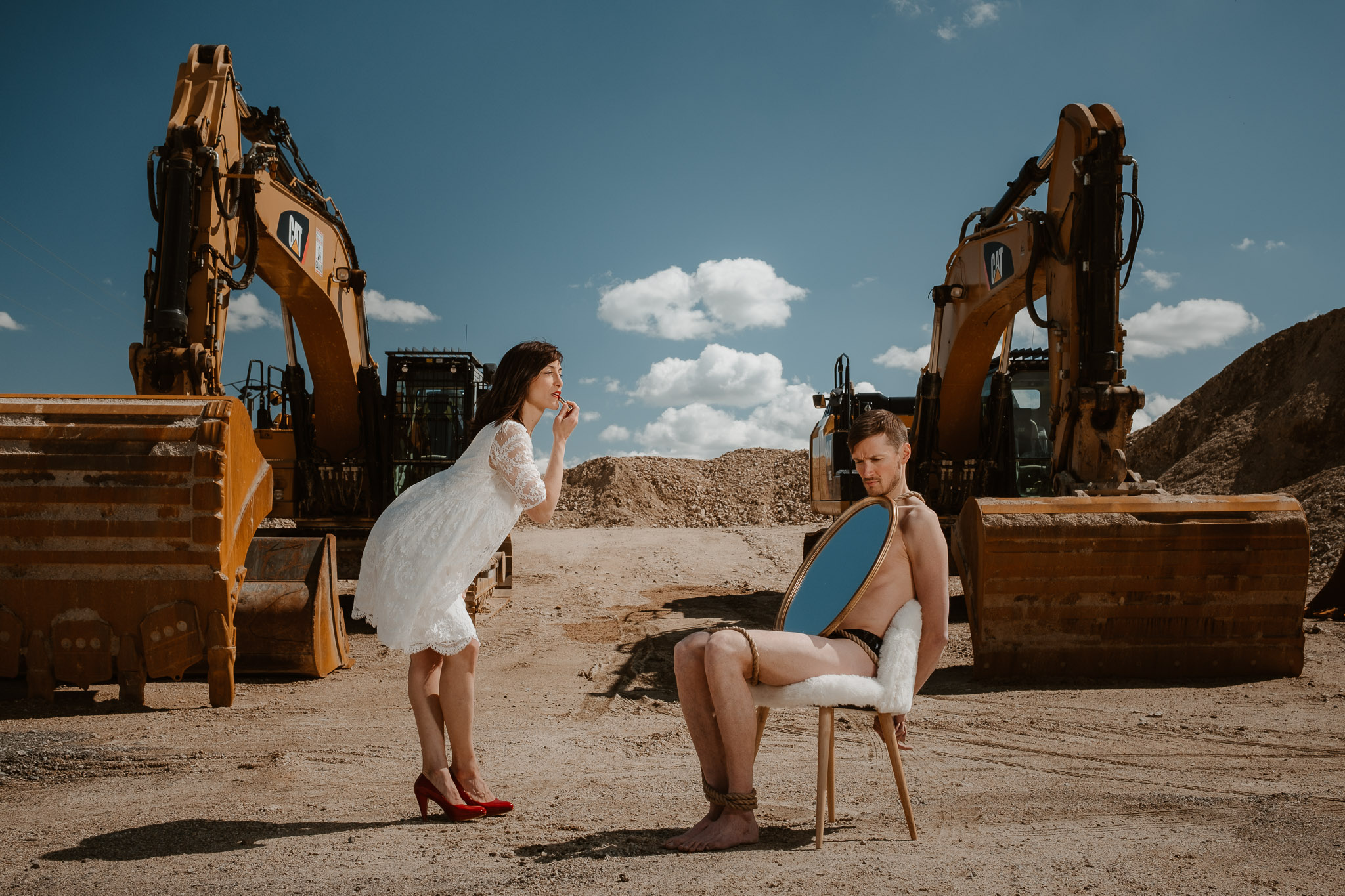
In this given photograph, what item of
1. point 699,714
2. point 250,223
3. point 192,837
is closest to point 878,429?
point 699,714

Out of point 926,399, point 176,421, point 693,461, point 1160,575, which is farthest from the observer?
point 693,461

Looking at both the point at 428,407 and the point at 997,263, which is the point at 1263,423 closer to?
the point at 997,263

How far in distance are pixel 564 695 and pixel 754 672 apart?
367cm

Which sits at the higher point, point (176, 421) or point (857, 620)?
point (176, 421)

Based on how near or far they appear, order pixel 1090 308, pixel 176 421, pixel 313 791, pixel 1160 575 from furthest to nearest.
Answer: pixel 1090 308
pixel 1160 575
pixel 176 421
pixel 313 791

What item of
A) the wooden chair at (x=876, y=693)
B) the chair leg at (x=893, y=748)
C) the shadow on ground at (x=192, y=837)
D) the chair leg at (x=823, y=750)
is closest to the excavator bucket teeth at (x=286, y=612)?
the shadow on ground at (x=192, y=837)

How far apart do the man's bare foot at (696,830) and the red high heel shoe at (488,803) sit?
2.45ft

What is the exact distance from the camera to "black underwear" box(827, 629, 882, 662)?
9.48 feet

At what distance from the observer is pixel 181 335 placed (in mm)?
6055

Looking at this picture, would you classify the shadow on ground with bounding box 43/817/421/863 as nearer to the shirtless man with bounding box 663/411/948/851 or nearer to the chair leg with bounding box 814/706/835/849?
the shirtless man with bounding box 663/411/948/851

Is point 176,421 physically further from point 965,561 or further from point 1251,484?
point 1251,484

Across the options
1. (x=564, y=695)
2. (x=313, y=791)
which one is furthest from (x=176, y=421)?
(x=564, y=695)

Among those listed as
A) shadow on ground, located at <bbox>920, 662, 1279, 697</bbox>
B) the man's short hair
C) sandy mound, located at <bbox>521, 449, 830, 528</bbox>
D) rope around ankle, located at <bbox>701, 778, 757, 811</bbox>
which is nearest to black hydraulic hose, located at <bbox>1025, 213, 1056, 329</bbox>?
shadow on ground, located at <bbox>920, 662, 1279, 697</bbox>

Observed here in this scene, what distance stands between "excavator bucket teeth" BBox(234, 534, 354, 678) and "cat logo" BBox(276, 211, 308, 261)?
115 inches
